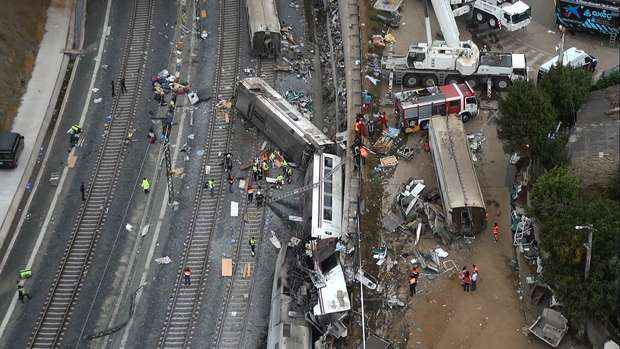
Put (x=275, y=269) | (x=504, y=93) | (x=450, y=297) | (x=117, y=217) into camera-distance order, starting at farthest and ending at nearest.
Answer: (x=504, y=93), (x=117, y=217), (x=275, y=269), (x=450, y=297)

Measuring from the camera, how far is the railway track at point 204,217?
4081 cm

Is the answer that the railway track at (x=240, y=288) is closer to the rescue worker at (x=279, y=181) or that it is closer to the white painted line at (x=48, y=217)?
the rescue worker at (x=279, y=181)

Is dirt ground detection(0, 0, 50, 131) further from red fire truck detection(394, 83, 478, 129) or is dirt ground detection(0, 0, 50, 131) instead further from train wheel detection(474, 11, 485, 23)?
train wheel detection(474, 11, 485, 23)

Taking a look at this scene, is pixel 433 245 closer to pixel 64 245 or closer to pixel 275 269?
pixel 275 269

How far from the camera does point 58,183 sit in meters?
48.0

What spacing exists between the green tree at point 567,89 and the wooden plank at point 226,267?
54.9 feet

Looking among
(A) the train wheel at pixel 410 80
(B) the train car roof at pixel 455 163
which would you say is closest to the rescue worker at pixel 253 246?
(B) the train car roof at pixel 455 163

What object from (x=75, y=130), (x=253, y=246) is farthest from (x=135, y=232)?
(x=75, y=130)

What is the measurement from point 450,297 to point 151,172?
17.4 meters

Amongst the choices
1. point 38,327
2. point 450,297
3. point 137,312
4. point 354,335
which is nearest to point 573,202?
point 450,297

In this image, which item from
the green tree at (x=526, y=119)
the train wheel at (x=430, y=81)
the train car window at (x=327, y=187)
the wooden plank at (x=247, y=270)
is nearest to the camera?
the green tree at (x=526, y=119)

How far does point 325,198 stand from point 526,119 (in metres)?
9.78

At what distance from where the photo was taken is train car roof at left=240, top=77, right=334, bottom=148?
152ft

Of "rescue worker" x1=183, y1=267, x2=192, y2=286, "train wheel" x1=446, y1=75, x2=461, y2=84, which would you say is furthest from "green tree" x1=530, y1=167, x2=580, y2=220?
"rescue worker" x1=183, y1=267, x2=192, y2=286
